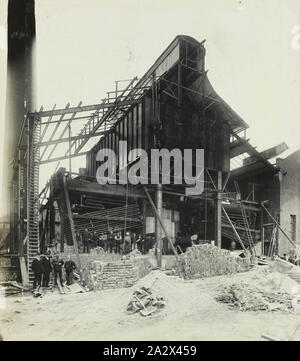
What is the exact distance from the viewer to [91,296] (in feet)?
42.4

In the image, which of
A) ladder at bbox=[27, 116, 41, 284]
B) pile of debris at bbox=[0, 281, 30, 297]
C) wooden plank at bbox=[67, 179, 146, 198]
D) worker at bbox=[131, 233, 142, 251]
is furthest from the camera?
worker at bbox=[131, 233, 142, 251]

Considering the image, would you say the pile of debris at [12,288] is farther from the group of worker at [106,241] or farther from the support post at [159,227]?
the support post at [159,227]

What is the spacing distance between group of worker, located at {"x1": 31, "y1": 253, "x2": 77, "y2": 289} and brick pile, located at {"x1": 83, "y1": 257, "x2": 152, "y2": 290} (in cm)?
63

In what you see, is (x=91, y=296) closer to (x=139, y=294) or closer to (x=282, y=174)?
(x=139, y=294)

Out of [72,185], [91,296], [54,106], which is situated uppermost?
[54,106]

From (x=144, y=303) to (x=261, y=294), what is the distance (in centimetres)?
397

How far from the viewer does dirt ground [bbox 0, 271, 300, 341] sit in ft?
29.2

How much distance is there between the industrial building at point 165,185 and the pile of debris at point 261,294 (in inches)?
225

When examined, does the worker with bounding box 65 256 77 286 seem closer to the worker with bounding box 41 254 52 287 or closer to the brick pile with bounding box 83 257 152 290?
the brick pile with bounding box 83 257 152 290

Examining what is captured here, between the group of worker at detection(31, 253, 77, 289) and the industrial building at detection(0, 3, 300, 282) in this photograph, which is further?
the industrial building at detection(0, 3, 300, 282)

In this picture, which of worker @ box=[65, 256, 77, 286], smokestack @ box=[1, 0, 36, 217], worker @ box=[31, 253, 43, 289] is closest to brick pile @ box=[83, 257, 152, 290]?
worker @ box=[65, 256, 77, 286]

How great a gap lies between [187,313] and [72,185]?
957cm

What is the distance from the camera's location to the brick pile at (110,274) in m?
14.1

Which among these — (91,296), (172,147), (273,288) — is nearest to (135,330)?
(91,296)
